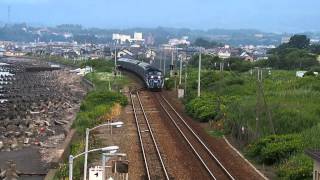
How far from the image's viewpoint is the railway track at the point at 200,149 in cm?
2383

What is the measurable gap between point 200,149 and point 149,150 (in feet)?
7.81

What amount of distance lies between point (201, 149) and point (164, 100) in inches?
904

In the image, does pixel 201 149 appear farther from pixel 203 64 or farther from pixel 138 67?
pixel 203 64

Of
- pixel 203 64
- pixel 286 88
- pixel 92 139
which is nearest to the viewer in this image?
pixel 92 139

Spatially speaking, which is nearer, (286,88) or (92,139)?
(92,139)

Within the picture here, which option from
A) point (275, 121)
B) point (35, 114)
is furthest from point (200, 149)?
point (35, 114)

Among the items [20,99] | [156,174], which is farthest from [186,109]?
[20,99]

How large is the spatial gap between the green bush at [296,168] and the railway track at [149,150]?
4.29m

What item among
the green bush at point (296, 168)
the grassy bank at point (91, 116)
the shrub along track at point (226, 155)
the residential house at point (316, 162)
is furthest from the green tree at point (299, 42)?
the residential house at point (316, 162)

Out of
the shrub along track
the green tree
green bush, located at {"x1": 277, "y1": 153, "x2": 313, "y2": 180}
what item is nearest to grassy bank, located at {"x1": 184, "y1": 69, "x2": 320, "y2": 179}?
green bush, located at {"x1": 277, "y1": 153, "x2": 313, "y2": 180}

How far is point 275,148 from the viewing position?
2548 centimetres

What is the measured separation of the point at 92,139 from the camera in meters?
31.5

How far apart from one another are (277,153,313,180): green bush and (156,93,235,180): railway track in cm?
192

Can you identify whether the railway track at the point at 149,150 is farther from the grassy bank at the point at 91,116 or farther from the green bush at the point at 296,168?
the green bush at the point at 296,168
